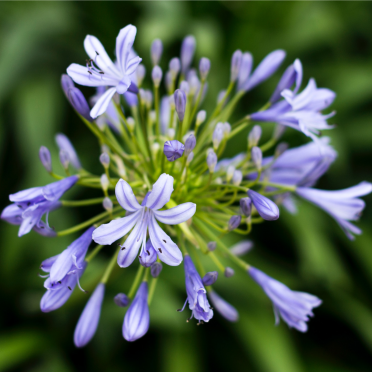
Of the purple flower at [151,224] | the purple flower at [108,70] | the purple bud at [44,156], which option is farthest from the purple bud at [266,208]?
the purple bud at [44,156]

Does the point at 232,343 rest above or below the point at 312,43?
below

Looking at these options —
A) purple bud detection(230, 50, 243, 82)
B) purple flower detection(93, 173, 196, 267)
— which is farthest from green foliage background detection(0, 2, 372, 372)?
purple bud detection(230, 50, 243, 82)

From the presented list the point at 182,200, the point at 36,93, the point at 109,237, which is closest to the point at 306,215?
the point at 182,200

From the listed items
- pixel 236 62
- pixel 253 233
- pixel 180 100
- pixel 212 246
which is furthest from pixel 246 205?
pixel 253 233

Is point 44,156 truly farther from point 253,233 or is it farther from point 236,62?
point 253,233

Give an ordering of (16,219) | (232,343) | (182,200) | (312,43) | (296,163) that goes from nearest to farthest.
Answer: (16,219)
(182,200)
(296,163)
(232,343)
(312,43)

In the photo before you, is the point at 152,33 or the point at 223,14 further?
the point at 223,14

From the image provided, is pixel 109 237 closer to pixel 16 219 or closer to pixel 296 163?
pixel 16 219
